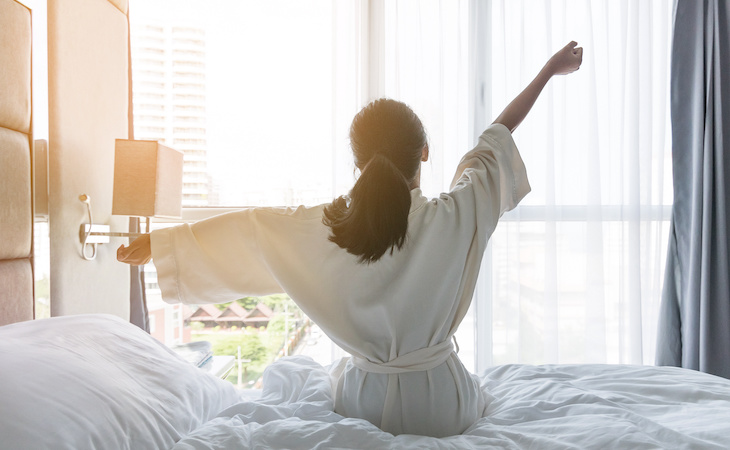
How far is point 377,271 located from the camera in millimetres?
1086

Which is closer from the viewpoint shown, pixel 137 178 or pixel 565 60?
pixel 565 60

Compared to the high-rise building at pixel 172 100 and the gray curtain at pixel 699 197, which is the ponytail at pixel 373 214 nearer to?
the high-rise building at pixel 172 100

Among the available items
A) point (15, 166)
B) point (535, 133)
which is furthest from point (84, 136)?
point (535, 133)

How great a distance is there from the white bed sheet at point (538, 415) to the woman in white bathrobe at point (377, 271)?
0.10 metres

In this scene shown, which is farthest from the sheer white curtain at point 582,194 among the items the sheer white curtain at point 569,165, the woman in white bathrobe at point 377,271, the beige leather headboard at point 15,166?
the beige leather headboard at point 15,166

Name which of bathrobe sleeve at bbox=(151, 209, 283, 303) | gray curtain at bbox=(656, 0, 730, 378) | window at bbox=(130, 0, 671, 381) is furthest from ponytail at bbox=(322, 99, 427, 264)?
gray curtain at bbox=(656, 0, 730, 378)

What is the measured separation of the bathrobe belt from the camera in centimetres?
109

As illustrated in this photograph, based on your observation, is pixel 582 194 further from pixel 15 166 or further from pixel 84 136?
pixel 15 166

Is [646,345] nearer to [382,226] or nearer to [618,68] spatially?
[618,68]

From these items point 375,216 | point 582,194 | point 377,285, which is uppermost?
point 582,194

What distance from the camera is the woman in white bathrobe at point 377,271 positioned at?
3.54ft

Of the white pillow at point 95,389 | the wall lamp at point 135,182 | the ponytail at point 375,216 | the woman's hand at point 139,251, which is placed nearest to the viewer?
the white pillow at point 95,389

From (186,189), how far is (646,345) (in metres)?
2.51

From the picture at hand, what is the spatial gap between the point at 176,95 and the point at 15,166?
1.56 meters
